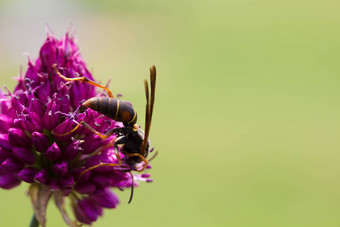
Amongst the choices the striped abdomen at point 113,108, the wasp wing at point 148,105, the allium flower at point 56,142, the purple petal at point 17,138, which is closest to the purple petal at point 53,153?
the allium flower at point 56,142

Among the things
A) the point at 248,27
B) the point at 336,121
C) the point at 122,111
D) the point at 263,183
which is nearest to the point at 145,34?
the point at 248,27

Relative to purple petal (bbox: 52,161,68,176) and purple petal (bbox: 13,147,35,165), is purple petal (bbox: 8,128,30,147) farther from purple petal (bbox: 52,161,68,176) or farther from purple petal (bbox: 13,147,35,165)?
purple petal (bbox: 52,161,68,176)

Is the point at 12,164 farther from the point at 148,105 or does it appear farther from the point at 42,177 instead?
the point at 148,105

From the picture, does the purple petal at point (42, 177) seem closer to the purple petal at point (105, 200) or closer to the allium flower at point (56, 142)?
the allium flower at point (56, 142)

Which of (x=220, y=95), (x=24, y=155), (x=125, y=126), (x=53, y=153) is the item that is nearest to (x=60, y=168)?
(x=53, y=153)

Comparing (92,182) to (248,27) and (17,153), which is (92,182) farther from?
(248,27)
